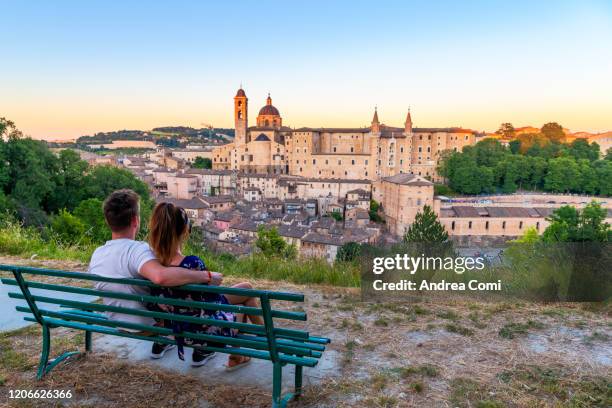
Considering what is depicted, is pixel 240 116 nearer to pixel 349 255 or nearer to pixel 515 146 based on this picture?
pixel 515 146

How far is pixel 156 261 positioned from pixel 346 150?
58415mm

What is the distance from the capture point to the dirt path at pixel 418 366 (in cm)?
227

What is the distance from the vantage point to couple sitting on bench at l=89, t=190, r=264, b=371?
2.08m

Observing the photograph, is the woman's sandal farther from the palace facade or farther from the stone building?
the palace facade

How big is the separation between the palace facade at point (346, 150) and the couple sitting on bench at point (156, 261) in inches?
2097

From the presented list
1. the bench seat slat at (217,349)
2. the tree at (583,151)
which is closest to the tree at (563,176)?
the tree at (583,151)

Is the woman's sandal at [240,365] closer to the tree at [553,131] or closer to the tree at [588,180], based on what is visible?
the tree at [588,180]

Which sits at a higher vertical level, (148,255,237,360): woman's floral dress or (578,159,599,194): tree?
(148,255,237,360): woman's floral dress

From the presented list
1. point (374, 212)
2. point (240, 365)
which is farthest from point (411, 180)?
point (240, 365)

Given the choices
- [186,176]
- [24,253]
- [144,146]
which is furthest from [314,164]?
[144,146]

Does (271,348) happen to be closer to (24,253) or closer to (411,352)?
(411,352)

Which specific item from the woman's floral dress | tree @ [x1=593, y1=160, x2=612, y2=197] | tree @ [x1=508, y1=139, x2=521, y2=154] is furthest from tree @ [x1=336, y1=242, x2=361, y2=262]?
tree @ [x1=508, y1=139, x2=521, y2=154]

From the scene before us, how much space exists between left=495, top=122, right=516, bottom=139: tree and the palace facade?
1915 centimetres

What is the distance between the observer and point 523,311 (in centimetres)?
370
